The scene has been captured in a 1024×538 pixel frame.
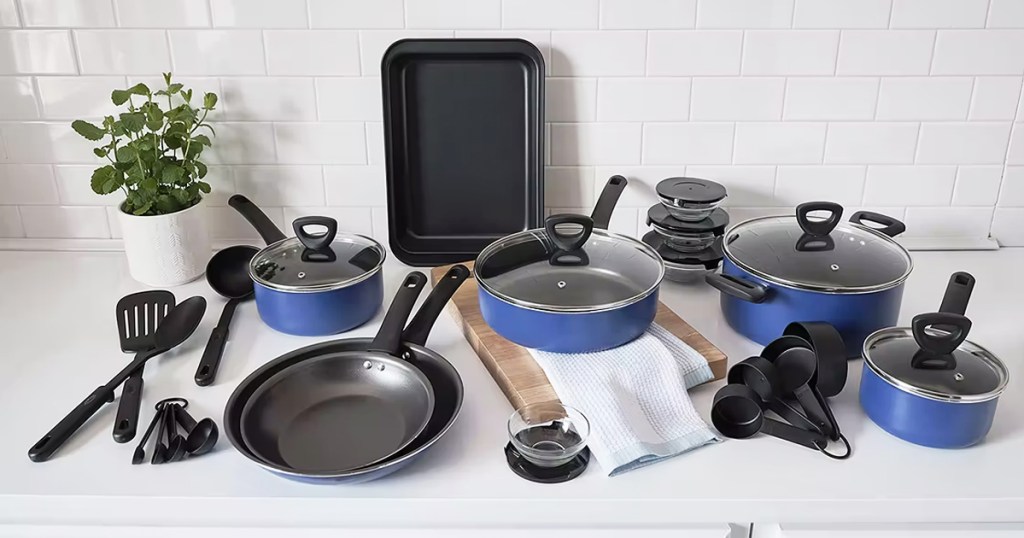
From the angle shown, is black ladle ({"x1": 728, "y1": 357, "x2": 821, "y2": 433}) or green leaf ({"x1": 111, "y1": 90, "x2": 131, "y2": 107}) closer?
black ladle ({"x1": 728, "y1": 357, "x2": 821, "y2": 433})

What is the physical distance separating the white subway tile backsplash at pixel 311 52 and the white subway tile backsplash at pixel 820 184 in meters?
0.83

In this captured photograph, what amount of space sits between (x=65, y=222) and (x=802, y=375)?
1.39 m

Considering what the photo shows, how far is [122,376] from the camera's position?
1.17m

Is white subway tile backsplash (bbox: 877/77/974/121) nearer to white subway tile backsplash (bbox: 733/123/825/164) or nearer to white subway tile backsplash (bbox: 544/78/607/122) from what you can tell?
white subway tile backsplash (bbox: 733/123/825/164)

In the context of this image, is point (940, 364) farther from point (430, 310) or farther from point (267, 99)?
point (267, 99)

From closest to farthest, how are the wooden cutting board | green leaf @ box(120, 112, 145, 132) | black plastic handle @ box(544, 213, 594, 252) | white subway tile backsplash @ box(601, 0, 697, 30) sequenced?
the wooden cutting board, black plastic handle @ box(544, 213, 594, 252), green leaf @ box(120, 112, 145, 132), white subway tile backsplash @ box(601, 0, 697, 30)

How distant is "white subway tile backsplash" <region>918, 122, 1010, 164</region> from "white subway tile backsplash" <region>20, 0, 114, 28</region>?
4.90 feet

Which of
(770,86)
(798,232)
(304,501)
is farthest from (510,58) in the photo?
(304,501)

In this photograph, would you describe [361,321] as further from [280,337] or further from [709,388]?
[709,388]

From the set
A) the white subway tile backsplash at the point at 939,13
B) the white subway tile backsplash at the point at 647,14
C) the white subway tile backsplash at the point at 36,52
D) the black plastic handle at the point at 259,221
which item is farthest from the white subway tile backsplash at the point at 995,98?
Answer: the white subway tile backsplash at the point at 36,52

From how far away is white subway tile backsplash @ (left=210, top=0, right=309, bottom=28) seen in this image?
1454 mm

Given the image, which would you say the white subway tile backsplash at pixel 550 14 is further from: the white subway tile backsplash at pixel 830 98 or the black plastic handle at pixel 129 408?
the black plastic handle at pixel 129 408

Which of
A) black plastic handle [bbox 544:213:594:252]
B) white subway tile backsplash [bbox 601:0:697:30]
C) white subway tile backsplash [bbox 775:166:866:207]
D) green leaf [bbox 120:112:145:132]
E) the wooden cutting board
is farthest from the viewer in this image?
white subway tile backsplash [bbox 775:166:866:207]

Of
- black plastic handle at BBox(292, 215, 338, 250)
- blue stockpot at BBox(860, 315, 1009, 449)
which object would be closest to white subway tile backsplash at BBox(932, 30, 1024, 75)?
blue stockpot at BBox(860, 315, 1009, 449)
